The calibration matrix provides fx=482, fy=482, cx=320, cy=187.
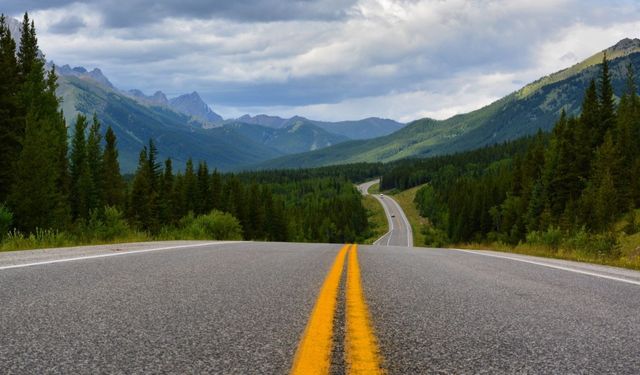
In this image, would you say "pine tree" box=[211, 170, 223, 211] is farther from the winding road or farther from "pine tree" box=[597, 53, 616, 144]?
the winding road

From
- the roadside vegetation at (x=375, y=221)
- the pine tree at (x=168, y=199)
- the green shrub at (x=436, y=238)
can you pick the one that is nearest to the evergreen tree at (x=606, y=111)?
the green shrub at (x=436, y=238)

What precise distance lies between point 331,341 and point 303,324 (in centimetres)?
58

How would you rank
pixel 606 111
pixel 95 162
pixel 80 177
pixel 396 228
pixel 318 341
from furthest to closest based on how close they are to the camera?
pixel 396 228 < pixel 95 162 < pixel 606 111 < pixel 80 177 < pixel 318 341

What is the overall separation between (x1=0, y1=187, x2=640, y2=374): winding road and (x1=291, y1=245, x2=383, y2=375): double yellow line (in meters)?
0.01

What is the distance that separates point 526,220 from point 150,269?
5983cm

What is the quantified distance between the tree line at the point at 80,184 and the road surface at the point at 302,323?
12.1m

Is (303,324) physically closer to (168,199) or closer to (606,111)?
(168,199)

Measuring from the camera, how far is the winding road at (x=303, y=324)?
2729mm

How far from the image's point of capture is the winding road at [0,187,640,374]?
2.73 m

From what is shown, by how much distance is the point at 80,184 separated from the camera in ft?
179

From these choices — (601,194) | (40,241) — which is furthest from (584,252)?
(601,194)

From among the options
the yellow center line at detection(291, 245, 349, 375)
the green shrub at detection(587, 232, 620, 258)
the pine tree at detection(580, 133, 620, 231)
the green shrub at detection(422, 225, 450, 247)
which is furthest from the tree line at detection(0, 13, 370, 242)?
Answer: the pine tree at detection(580, 133, 620, 231)

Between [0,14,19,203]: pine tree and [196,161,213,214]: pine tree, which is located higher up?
[0,14,19,203]: pine tree

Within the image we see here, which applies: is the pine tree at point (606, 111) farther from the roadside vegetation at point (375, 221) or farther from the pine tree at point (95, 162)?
the roadside vegetation at point (375, 221)
